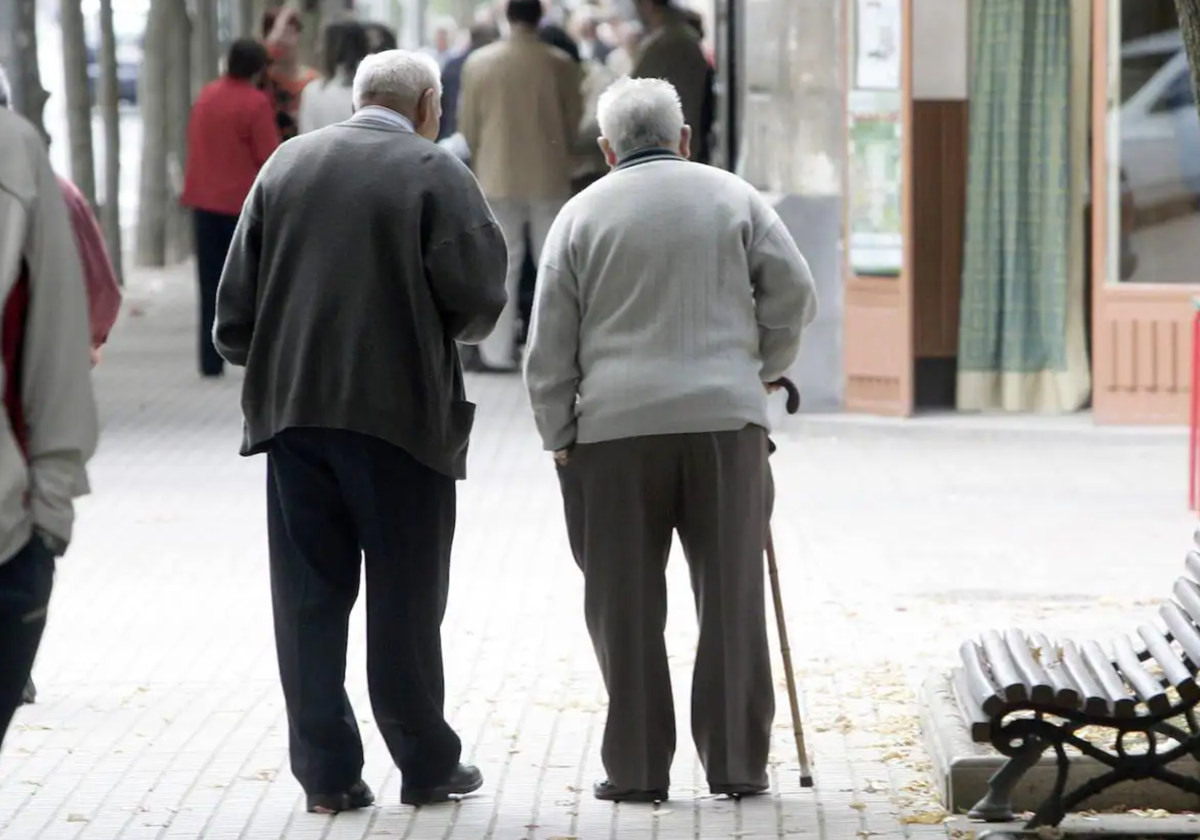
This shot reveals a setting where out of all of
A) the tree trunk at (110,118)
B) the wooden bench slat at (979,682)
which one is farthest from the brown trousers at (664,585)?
the tree trunk at (110,118)

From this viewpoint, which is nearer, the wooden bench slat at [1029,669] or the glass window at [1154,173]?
the wooden bench slat at [1029,669]

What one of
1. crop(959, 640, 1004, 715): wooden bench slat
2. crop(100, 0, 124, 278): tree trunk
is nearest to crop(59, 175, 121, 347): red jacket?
crop(959, 640, 1004, 715): wooden bench slat

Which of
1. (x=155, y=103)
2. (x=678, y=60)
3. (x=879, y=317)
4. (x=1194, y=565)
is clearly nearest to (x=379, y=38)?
(x=678, y=60)

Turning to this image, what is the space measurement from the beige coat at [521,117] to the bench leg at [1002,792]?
938cm

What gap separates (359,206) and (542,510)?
5073mm

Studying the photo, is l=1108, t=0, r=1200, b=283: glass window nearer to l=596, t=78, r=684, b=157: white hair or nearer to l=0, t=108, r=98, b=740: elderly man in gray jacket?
l=596, t=78, r=684, b=157: white hair

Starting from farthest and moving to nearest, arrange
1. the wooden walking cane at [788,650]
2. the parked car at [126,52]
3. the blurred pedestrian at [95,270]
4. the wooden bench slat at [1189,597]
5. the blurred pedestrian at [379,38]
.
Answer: the parked car at [126,52]
the blurred pedestrian at [379,38]
the blurred pedestrian at [95,270]
the wooden walking cane at [788,650]
the wooden bench slat at [1189,597]

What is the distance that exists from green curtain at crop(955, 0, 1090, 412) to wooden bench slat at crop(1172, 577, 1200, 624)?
7.13 metres

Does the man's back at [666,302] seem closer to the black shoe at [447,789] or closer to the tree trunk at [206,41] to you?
the black shoe at [447,789]

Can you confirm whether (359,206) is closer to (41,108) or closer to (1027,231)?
(1027,231)

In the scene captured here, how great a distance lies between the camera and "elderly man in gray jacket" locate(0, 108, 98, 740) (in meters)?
3.91

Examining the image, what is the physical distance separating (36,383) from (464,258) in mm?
1788

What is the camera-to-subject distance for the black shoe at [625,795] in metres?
5.84

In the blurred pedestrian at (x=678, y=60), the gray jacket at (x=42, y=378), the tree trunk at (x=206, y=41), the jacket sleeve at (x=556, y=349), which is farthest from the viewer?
the tree trunk at (x=206, y=41)
